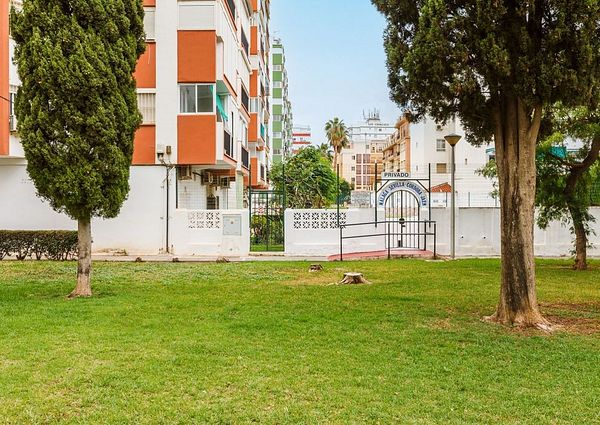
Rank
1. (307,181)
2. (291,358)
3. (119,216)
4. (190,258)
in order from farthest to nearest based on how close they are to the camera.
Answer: (307,181), (119,216), (190,258), (291,358)

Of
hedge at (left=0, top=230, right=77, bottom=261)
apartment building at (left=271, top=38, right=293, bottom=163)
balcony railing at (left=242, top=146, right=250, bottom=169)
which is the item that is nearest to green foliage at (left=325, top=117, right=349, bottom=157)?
apartment building at (left=271, top=38, right=293, bottom=163)

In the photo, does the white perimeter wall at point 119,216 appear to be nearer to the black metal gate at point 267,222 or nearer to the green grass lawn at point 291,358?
the black metal gate at point 267,222

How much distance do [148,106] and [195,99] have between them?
5.68ft

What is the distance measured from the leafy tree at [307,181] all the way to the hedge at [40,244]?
864 cm

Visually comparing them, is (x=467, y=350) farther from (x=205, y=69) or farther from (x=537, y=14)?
(x=205, y=69)

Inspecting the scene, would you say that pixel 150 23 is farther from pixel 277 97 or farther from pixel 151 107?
pixel 277 97

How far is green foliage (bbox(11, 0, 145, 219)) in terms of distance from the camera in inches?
381

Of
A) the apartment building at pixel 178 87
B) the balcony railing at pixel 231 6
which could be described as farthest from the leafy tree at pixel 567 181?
the balcony railing at pixel 231 6

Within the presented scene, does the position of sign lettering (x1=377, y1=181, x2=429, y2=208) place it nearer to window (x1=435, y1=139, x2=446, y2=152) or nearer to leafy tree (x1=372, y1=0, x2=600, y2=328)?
leafy tree (x1=372, y1=0, x2=600, y2=328)

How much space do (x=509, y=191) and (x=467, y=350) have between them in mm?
2555

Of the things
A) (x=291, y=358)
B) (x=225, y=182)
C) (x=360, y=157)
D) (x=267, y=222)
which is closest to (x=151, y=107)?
(x=267, y=222)

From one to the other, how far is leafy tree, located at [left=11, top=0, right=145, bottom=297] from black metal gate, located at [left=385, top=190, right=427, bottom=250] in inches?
460

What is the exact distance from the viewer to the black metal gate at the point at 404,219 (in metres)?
19.9

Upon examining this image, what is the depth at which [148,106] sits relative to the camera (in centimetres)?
2011
